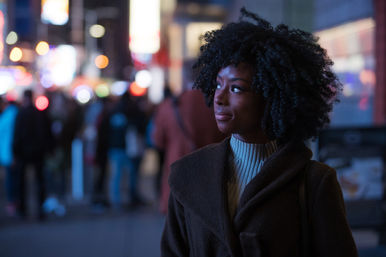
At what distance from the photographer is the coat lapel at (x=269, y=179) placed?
1.68 meters

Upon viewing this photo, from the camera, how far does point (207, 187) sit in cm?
184

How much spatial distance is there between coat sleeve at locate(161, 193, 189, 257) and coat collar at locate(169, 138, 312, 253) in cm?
10

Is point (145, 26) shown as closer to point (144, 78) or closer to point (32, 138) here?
point (144, 78)

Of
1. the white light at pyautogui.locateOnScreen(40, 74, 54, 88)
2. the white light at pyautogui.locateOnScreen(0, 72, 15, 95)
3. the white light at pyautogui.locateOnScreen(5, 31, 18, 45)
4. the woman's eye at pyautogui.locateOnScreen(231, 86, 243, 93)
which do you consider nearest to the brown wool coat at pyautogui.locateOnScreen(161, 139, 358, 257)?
the woman's eye at pyautogui.locateOnScreen(231, 86, 243, 93)

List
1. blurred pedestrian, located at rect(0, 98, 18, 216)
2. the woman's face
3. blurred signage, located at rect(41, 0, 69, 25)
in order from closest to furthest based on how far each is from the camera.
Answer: the woman's face < blurred pedestrian, located at rect(0, 98, 18, 216) < blurred signage, located at rect(41, 0, 69, 25)

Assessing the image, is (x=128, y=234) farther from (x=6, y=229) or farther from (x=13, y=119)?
(x=13, y=119)

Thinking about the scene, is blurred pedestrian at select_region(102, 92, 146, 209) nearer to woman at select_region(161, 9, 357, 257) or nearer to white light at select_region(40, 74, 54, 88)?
woman at select_region(161, 9, 357, 257)

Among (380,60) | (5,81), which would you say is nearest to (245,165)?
(380,60)

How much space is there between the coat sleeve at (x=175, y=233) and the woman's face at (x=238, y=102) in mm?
413

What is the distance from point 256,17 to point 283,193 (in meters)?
0.78

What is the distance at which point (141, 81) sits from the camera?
42.0 metres

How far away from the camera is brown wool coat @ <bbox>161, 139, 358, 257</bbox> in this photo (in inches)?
64.9

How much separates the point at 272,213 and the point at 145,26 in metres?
26.2

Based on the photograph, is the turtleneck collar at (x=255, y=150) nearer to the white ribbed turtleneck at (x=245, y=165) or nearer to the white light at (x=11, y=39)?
the white ribbed turtleneck at (x=245, y=165)
